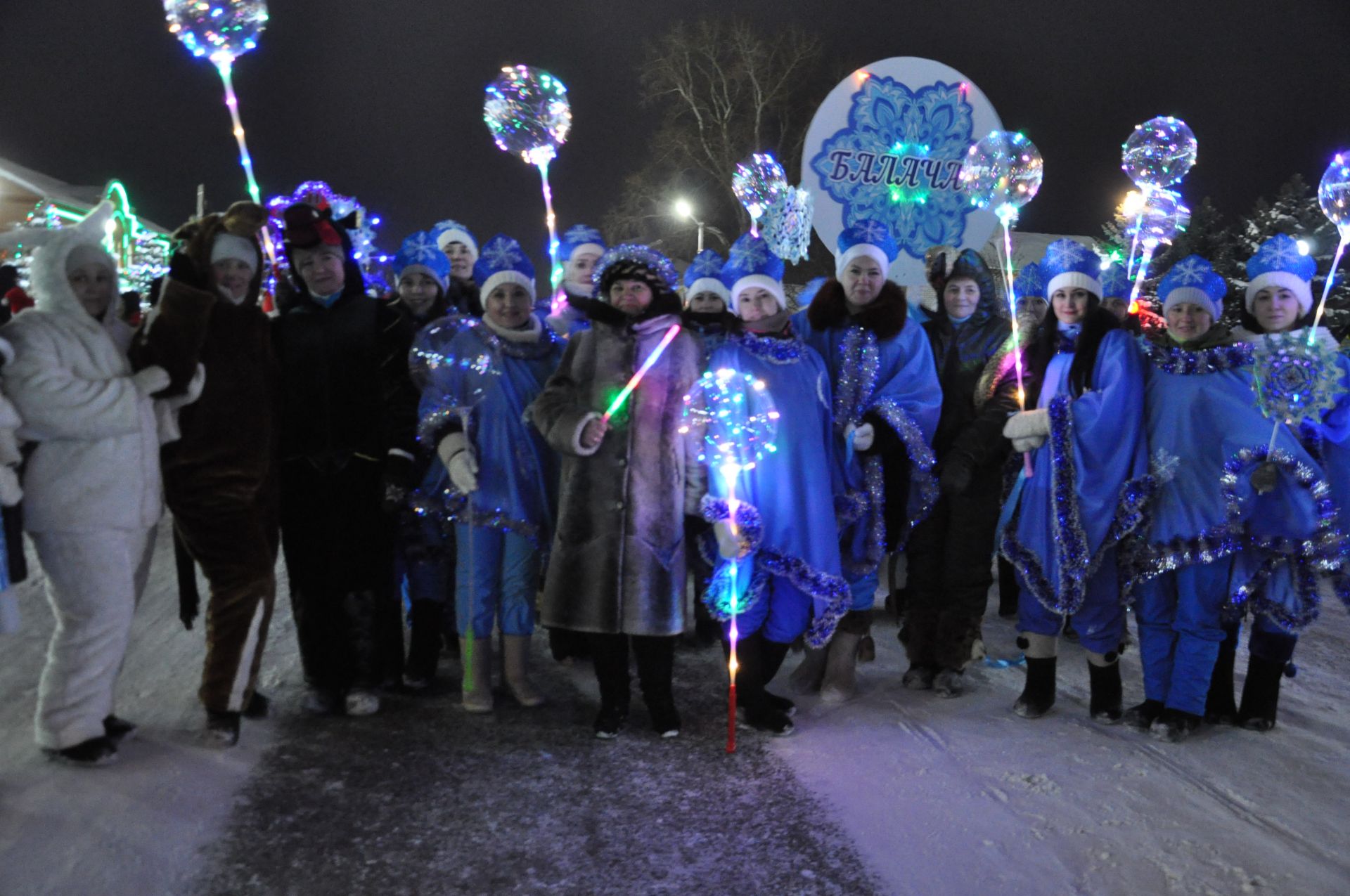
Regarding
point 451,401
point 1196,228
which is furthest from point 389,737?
point 1196,228

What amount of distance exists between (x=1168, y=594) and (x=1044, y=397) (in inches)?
38.9

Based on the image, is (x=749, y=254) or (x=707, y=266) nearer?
(x=749, y=254)

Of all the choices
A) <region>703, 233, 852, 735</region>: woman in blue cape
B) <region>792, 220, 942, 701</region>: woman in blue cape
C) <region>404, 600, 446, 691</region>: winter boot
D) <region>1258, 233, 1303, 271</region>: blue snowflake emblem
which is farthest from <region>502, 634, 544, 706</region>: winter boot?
<region>1258, 233, 1303, 271</region>: blue snowflake emblem

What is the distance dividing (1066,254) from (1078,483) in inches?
40.9

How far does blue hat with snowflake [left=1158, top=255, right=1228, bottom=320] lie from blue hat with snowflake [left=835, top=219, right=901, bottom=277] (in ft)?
3.96

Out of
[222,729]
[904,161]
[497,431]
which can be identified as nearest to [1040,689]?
[497,431]

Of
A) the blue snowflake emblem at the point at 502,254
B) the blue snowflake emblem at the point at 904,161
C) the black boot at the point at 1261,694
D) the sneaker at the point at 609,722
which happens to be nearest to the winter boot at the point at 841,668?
the sneaker at the point at 609,722

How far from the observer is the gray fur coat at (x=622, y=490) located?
12.7 ft

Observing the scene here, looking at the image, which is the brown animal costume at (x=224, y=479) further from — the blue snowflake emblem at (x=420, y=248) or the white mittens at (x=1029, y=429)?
the white mittens at (x=1029, y=429)

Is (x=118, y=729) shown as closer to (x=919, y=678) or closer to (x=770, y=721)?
(x=770, y=721)

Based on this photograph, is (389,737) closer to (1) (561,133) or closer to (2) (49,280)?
(2) (49,280)

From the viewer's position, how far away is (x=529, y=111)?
18.3 ft

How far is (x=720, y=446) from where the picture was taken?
12.9 feet

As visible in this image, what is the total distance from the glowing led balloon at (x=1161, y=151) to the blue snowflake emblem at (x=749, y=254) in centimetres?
248
